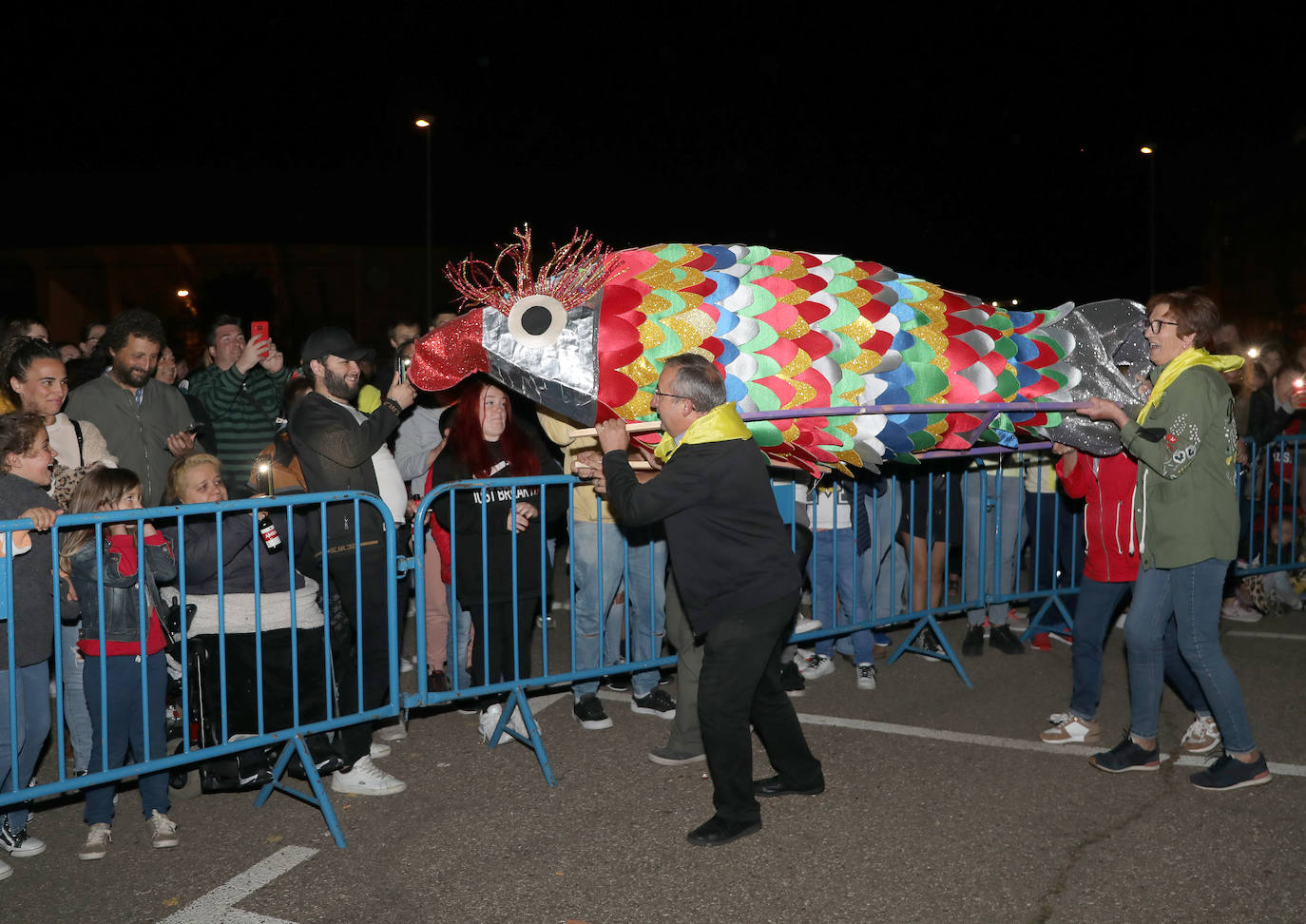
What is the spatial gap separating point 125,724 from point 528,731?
4.97 feet

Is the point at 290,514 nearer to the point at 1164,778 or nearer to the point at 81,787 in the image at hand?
the point at 81,787

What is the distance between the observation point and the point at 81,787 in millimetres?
3574

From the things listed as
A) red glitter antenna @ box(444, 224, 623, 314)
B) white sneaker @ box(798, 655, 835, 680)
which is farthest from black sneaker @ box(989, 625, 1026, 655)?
red glitter antenna @ box(444, 224, 623, 314)

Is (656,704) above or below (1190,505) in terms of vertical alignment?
below

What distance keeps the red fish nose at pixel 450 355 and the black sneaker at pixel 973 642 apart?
11.6 ft

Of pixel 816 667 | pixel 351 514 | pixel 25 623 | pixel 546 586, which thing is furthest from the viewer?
pixel 816 667

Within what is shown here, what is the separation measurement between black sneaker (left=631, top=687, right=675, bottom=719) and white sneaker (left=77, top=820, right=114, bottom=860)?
7.79 feet

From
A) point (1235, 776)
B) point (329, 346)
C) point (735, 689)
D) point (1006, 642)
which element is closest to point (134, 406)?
point (329, 346)

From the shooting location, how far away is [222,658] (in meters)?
3.86

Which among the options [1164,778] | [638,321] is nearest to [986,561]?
[1164,778]

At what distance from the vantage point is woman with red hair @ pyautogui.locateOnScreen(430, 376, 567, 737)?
4.82 m

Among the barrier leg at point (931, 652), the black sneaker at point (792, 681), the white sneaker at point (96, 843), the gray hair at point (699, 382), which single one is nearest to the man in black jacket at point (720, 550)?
the gray hair at point (699, 382)

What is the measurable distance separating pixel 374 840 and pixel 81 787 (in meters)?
0.97

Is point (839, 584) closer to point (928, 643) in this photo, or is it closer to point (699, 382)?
point (928, 643)
